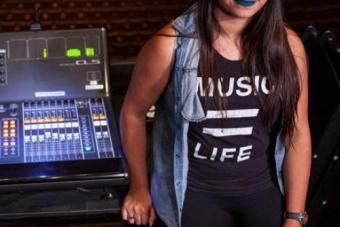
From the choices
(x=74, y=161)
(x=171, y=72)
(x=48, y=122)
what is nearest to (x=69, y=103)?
(x=48, y=122)

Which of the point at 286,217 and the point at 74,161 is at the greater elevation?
the point at 74,161

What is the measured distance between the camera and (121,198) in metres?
1.73

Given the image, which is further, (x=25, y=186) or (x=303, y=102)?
(x=303, y=102)

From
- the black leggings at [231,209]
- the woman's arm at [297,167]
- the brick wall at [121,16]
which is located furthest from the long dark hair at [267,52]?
the brick wall at [121,16]

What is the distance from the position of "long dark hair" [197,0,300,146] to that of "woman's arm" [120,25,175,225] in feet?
0.34

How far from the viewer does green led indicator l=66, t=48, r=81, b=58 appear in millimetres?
1942

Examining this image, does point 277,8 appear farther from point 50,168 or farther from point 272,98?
point 50,168

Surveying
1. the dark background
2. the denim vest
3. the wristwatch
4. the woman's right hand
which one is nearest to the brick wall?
the dark background

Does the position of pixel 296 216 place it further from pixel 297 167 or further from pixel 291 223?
pixel 297 167

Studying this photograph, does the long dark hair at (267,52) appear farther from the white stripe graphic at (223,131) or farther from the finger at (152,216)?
the finger at (152,216)

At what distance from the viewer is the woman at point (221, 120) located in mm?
1597

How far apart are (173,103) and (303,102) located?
0.39m

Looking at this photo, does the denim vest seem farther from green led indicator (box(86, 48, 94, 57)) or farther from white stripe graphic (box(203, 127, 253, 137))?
green led indicator (box(86, 48, 94, 57))

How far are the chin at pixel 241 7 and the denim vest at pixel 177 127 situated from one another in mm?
116
